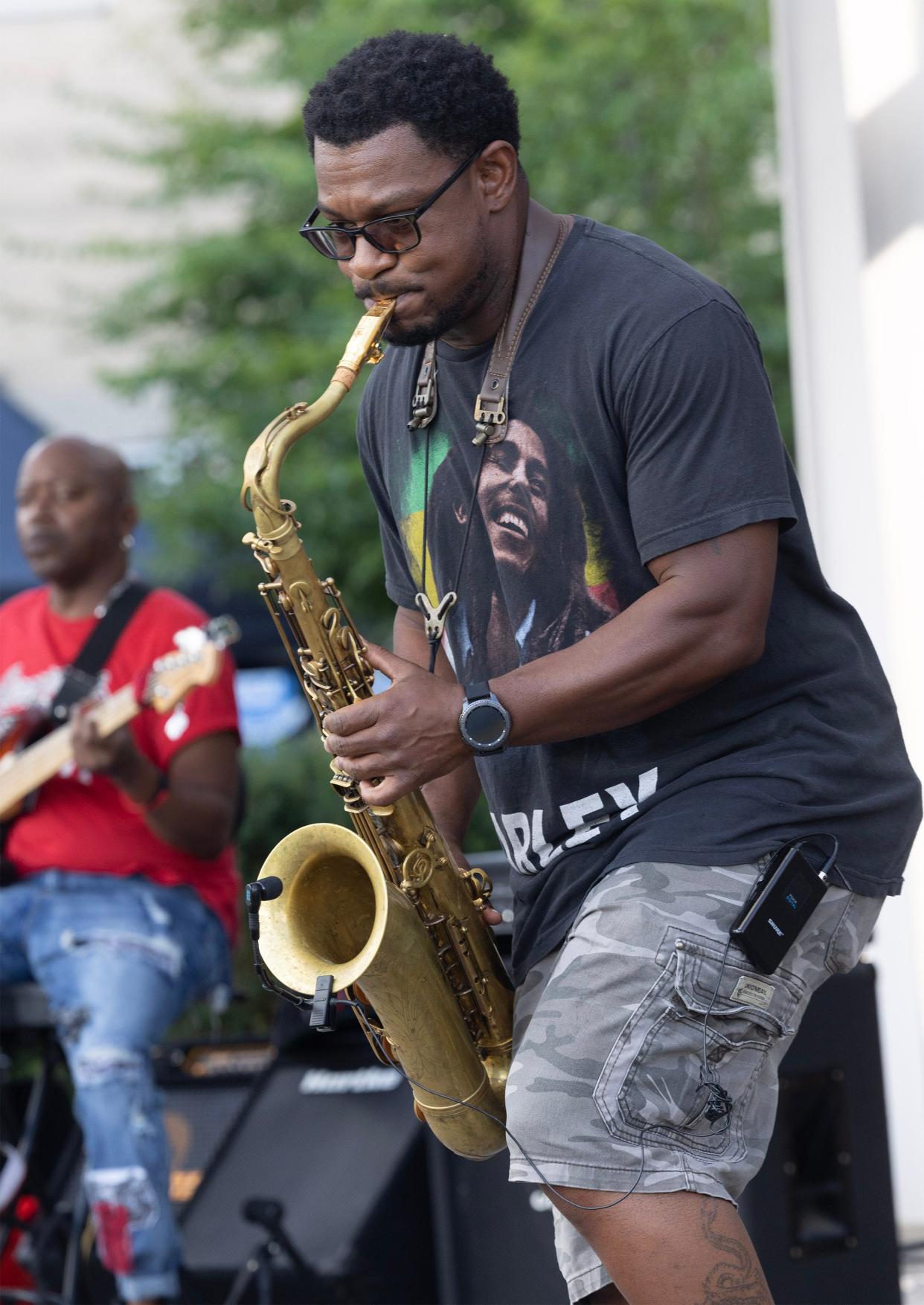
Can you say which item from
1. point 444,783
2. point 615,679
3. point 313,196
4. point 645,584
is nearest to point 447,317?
point 645,584

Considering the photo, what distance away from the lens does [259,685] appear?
1000 cm

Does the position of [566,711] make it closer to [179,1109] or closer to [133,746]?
[133,746]

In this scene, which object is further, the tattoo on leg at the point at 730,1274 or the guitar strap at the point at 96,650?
the guitar strap at the point at 96,650

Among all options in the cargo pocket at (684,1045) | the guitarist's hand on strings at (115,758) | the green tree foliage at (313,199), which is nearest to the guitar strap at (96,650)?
the guitarist's hand on strings at (115,758)

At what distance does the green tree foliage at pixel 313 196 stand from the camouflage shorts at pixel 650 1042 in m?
7.20

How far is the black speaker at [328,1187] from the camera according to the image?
3893 millimetres

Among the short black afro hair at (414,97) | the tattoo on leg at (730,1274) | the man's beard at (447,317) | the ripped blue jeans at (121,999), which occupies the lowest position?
the ripped blue jeans at (121,999)


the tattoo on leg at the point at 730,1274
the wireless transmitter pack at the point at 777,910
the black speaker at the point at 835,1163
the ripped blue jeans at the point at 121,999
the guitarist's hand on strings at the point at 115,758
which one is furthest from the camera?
the guitarist's hand on strings at the point at 115,758

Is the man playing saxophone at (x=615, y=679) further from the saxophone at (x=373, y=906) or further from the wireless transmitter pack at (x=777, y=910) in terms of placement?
the saxophone at (x=373, y=906)

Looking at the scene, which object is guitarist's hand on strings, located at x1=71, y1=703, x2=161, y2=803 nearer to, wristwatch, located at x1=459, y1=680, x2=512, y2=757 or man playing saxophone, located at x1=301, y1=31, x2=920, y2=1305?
man playing saxophone, located at x1=301, y1=31, x2=920, y2=1305

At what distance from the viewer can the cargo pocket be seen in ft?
7.07

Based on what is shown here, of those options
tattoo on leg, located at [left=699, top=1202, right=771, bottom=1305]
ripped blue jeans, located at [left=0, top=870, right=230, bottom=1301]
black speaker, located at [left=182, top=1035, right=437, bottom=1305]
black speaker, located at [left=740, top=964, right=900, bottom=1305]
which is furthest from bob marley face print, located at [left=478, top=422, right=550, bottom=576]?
ripped blue jeans, located at [left=0, top=870, right=230, bottom=1301]

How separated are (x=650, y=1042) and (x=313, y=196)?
8662 millimetres

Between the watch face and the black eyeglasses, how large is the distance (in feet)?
2.51
